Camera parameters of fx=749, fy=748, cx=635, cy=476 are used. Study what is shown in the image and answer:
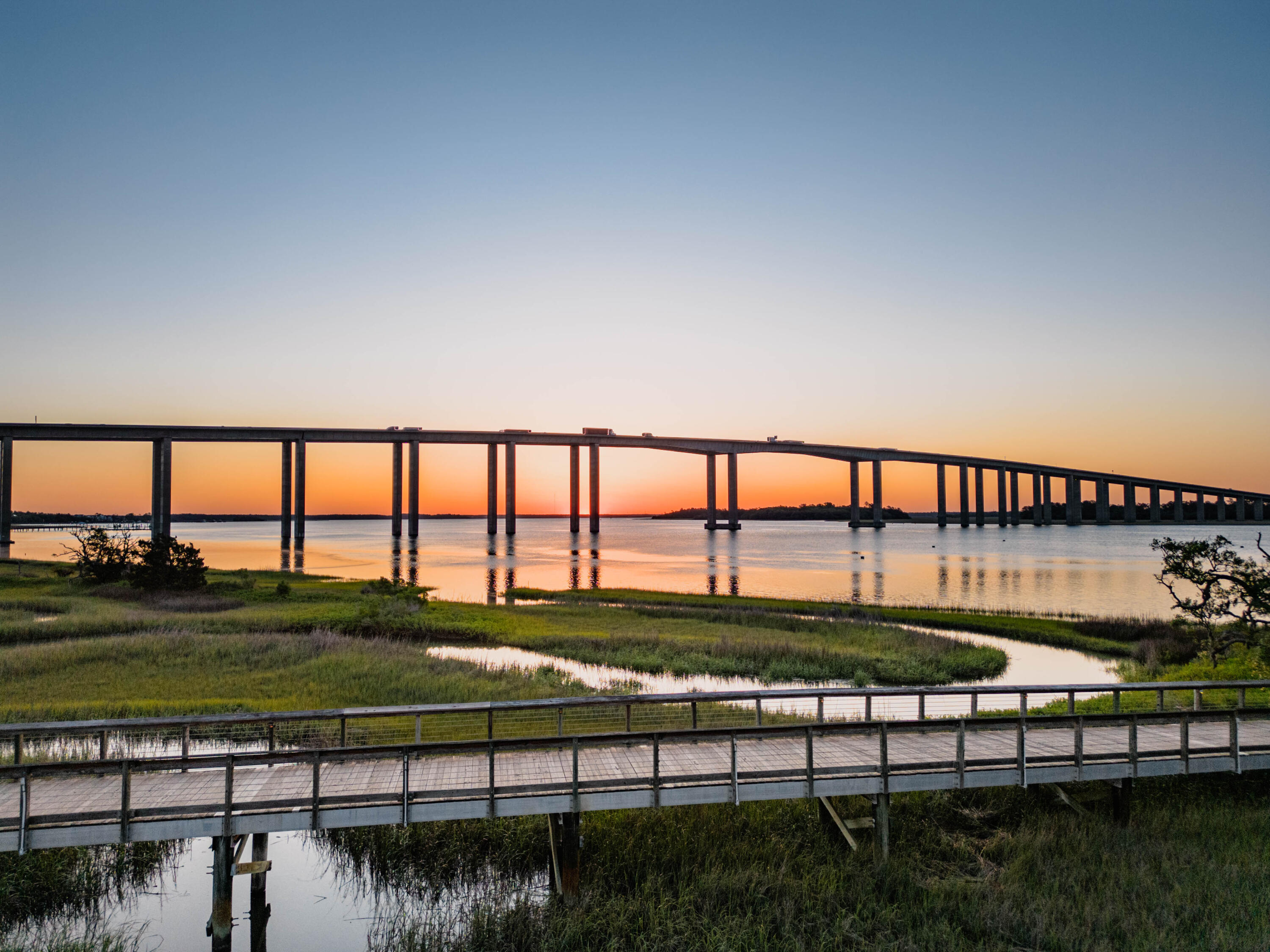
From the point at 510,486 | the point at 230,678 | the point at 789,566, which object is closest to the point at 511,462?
the point at 510,486

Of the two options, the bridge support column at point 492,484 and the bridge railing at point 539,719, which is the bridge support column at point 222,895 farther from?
the bridge support column at point 492,484

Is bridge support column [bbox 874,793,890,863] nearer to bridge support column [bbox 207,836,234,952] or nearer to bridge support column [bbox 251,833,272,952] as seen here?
bridge support column [bbox 251,833,272,952]

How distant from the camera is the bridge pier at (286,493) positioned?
12494 centimetres

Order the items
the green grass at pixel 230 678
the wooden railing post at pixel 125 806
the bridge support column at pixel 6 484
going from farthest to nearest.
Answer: the bridge support column at pixel 6 484 < the green grass at pixel 230 678 < the wooden railing post at pixel 125 806

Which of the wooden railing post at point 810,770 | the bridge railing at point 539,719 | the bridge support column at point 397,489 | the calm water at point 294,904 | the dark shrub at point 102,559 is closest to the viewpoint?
the calm water at point 294,904

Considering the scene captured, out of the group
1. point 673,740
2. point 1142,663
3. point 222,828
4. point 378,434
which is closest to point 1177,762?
point 673,740

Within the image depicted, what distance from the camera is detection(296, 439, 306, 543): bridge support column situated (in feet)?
388

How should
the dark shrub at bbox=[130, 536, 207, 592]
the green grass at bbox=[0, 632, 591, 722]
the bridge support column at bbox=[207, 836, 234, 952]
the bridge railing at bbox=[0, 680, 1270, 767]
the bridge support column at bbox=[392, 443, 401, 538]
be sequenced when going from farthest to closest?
the bridge support column at bbox=[392, 443, 401, 538] → the dark shrub at bbox=[130, 536, 207, 592] → the green grass at bbox=[0, 632, 591, 722] → the bridge railing at bbox=[0, 680, 1270, 767] → the bridge support column at bbox=[207, 836, 234, 952]

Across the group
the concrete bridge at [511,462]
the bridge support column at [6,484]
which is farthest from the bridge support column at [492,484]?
the bridge support column at [6,484]

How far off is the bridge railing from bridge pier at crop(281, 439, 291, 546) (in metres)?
113

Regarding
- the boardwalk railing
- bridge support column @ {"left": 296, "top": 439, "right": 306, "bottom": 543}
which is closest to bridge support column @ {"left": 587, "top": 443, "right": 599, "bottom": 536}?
bridge support column @ {"left": 296, "top": 439, "right": 306, "bottom": 543}

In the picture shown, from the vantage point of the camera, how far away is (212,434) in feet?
367

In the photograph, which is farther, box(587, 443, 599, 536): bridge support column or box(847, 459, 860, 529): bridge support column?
box(847, 459, 860, 529): bridge support column

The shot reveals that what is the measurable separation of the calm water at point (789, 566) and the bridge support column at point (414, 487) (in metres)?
4.13
